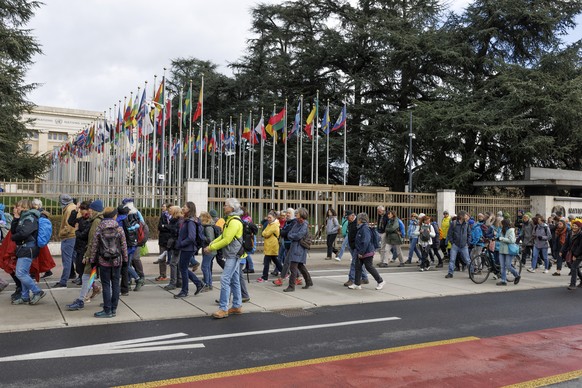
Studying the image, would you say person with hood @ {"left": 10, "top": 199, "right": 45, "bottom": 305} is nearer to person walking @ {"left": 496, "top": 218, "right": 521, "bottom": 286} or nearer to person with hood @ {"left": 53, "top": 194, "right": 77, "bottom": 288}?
person with hood @ {"left": 53, "top": 194, "right": 77, "bottom": 288}

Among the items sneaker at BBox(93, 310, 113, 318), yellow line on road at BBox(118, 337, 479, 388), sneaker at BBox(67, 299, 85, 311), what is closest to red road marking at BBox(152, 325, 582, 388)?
yellow line on road at BBox(118, 337, 479, 388)

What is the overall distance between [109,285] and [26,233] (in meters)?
1.68

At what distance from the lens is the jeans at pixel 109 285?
7492 mm

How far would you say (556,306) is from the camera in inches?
376

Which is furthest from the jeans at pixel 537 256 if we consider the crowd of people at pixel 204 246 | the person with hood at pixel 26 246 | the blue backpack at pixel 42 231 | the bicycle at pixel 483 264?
the person with hood at pixel 26 246

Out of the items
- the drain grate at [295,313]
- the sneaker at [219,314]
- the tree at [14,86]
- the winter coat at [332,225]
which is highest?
the tree at [14,86]

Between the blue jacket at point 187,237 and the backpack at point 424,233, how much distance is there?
7930 mm

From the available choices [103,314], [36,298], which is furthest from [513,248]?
[36,298]

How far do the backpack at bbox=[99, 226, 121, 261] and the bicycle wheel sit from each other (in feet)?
28.6

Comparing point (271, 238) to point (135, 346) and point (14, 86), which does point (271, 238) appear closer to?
point (135, 346)

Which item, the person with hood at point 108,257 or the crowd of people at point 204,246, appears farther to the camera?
the crowd of people at point 204,246

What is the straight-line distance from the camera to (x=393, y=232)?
49.7ft

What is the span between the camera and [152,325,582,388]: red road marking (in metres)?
5.04

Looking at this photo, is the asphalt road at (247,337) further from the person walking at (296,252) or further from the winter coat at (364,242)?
the person walking at (296,252)
